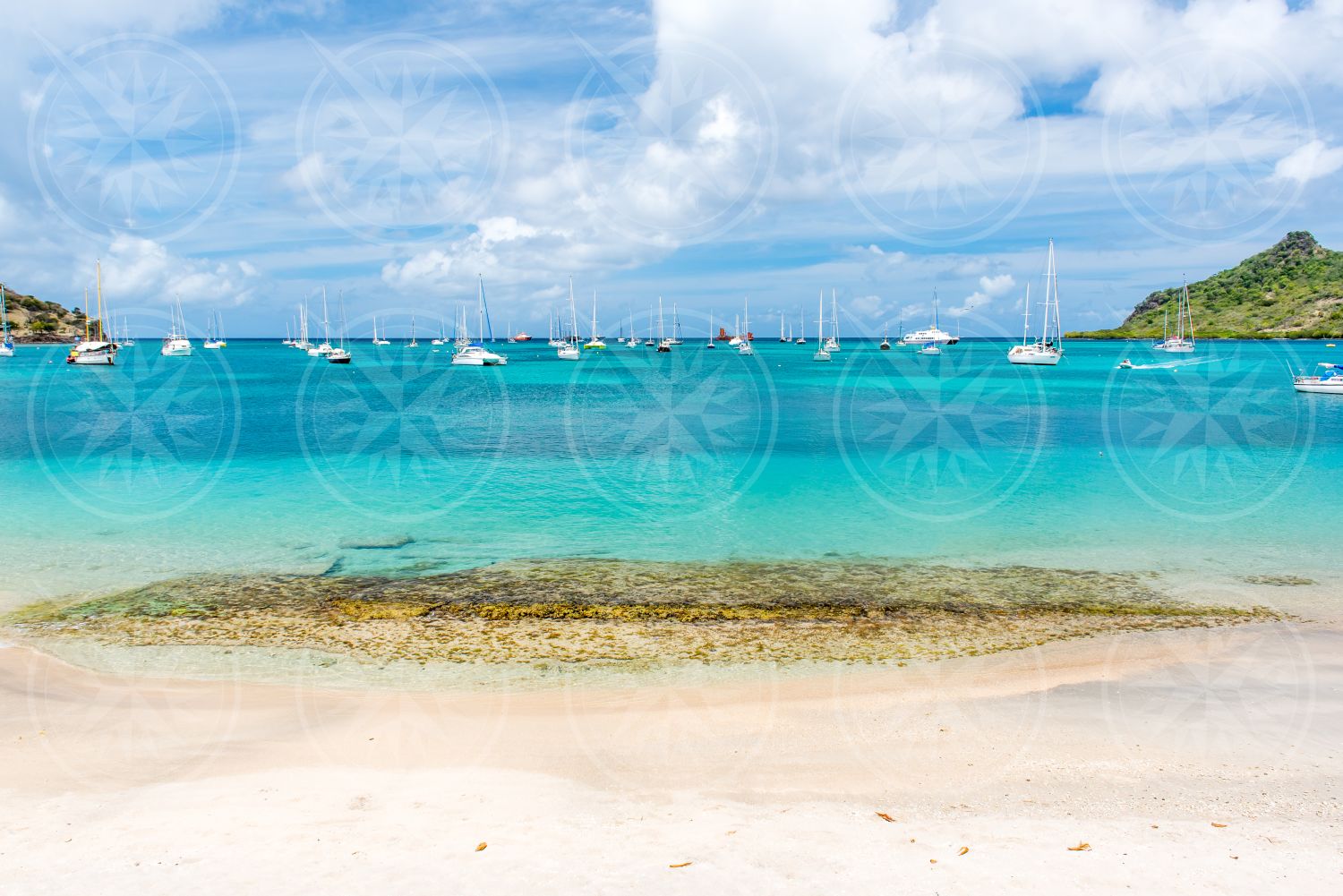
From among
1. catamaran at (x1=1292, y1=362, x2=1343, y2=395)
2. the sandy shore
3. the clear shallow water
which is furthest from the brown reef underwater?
catamaran at (x1=1292, y1=362, x2=1343, y2=395)

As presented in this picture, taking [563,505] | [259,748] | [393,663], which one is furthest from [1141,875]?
[563,505]

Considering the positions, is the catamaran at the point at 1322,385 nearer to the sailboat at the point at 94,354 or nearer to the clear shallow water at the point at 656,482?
the clear shallow water at the point at 656,482

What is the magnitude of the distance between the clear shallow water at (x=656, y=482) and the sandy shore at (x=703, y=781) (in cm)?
775

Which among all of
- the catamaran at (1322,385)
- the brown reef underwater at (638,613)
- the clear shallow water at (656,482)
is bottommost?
the brown reef underwater at (638,613)

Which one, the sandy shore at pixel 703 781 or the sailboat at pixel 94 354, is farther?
the sailboat at pixel 94 354

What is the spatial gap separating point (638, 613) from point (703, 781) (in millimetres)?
6400

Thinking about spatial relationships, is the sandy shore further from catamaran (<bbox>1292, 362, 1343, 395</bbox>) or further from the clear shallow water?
catamaran (<bbox>1292, 362, 1343, 395</bbox>)

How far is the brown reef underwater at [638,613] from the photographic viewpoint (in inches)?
511

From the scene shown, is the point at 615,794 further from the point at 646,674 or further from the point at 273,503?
the point at 273,503

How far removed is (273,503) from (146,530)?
405 cm

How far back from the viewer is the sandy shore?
667 cm

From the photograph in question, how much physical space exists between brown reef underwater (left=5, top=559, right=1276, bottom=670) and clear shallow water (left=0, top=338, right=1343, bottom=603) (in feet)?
5.16

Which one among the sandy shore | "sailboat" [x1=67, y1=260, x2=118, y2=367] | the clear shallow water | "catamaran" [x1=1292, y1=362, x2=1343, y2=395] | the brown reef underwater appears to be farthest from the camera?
"sailboat" [x1=67, y1=260, x2=118, y2=367]

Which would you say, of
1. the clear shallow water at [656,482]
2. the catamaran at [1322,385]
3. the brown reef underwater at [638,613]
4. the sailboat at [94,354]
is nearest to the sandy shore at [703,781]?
the brown reef underwater at [638,613]
